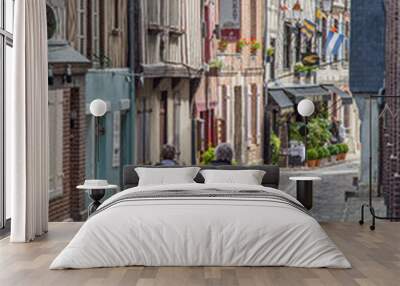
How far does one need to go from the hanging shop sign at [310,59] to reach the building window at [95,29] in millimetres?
2606

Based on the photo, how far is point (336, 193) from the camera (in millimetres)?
11742

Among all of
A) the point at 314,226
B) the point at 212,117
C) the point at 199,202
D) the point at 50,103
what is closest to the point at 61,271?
the point at 199,202

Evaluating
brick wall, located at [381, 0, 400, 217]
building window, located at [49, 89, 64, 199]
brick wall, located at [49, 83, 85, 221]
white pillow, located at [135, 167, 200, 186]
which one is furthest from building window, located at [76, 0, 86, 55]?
brick wall, located at [381, 0, 400, 217]

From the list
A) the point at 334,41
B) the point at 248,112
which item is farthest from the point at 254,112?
the point at 334,41

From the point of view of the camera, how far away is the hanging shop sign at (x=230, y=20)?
458 inches

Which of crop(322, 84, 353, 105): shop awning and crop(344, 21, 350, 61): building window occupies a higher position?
crop(344, 21, 350, 61): building window

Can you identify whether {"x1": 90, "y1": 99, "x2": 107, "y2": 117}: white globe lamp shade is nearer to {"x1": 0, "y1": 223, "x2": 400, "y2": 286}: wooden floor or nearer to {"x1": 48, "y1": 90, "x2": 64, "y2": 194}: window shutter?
{"x1": 48, "y1": 90, "x2": 64, "y2": 194}: window shutter

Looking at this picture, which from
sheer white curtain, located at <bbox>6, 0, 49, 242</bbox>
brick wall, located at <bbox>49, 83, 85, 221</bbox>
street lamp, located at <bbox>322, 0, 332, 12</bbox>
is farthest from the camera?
street lamp, located at <bbox>322, 0, 332, 12</bbox>

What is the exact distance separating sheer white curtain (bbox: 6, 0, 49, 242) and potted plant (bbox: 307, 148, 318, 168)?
3.86m

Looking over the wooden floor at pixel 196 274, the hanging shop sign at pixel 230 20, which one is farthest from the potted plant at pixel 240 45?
the wooden floor at pixel 196 274

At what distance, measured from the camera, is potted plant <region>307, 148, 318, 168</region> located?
466 inches

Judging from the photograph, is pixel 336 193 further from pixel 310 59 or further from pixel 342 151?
pixel 310 59

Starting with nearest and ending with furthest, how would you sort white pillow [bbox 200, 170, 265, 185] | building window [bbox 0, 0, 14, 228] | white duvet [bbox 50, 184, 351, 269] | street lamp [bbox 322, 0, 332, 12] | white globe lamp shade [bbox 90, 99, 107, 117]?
1. white duvet [bbox 50, 184, 351, 269]
2. building window [bbox 0, 0, 14, 228]
3. white pillow [bbox 200, 170, 265, 185]
4. white globe lamp shade [bbox 90, 99, 107, 117]
5. street lamp [bbox 322, 0, 332, 12]

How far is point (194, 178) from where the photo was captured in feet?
32.8
